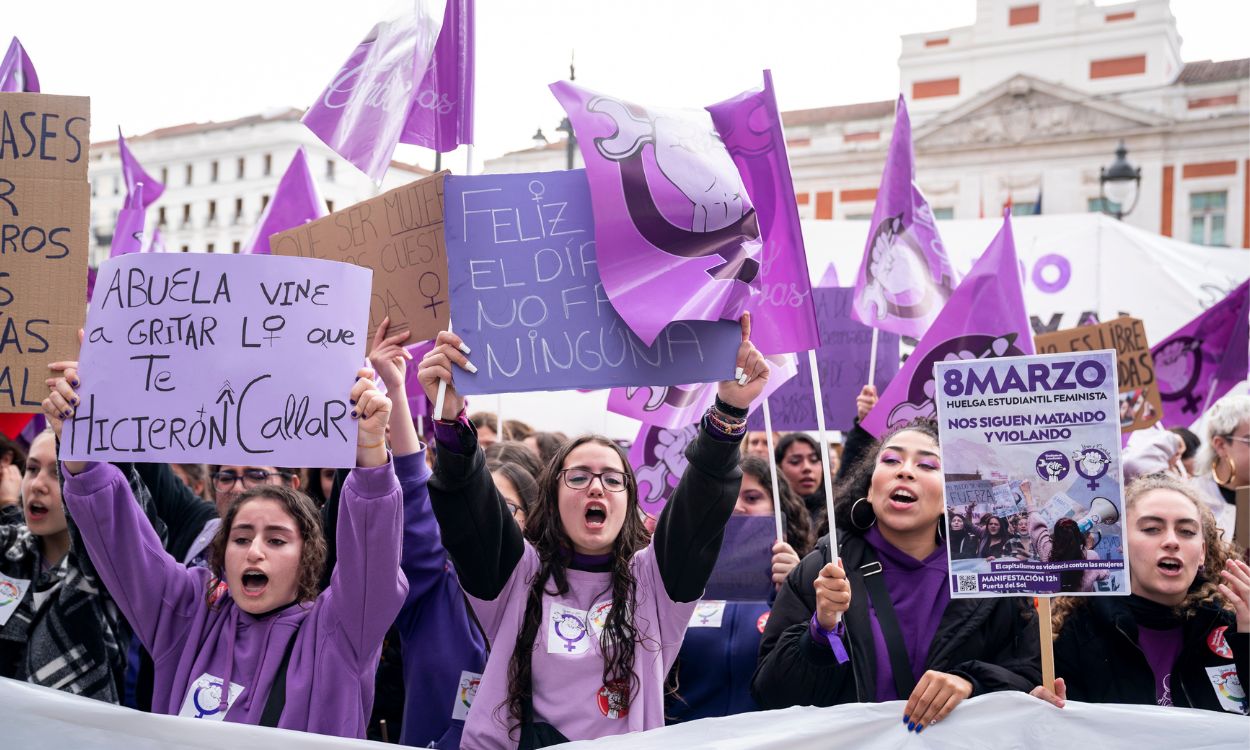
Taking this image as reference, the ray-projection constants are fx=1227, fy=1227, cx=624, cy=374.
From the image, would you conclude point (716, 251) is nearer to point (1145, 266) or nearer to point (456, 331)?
point (456, 331)

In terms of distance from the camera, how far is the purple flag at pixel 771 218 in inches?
134

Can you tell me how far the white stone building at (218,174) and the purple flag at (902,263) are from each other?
55.5 m

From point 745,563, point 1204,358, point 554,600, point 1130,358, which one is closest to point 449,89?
point 554,600

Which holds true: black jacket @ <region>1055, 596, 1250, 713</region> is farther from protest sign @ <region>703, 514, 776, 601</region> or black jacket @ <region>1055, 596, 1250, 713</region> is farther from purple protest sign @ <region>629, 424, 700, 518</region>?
purple protest sign @ <region>629, 424, 700, 518</region>

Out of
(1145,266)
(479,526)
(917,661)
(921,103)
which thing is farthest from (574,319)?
(921,103)

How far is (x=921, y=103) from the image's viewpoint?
160ft

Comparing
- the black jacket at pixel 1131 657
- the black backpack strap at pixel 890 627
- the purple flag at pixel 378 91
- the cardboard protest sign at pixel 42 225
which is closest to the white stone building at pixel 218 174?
the purple flag at pixel 378 91

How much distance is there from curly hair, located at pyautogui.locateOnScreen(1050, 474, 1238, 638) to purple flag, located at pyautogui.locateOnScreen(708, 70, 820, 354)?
0.99 m

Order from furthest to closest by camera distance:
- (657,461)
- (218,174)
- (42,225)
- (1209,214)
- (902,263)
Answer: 1. (218,174)
2. (1209,214)
3. (902,263)
4. (657,461)
5. (42,225)

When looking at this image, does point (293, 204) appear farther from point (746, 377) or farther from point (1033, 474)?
point (1033, 474)

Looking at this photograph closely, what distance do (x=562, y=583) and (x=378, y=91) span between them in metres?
1.77

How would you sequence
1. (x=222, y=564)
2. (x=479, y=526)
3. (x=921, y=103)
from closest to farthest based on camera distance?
(x=479, y=526) → (x=222, y=564) → (x=921, y=103)

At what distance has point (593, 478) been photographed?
3.30m

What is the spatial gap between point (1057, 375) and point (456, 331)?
58.4 inches
